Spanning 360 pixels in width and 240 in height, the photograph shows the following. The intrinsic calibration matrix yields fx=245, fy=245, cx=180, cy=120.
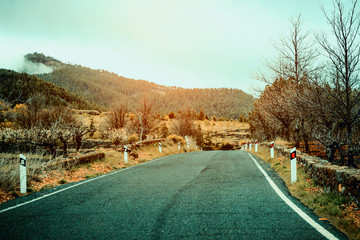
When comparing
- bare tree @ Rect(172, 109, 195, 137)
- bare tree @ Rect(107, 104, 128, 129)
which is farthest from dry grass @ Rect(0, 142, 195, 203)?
bare tree @ Rect(172, 109, 195, 137)

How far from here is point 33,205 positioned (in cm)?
489

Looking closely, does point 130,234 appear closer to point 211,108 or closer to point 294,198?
point 294,198

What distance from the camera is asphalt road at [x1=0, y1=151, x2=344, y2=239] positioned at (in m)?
3.30

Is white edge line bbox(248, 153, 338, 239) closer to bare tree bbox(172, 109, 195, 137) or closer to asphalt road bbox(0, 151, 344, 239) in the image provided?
Result: asphalt road bbox(0, 151, 344, 239)

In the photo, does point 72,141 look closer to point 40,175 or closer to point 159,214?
point 40,175

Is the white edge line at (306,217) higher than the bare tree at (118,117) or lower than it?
lower

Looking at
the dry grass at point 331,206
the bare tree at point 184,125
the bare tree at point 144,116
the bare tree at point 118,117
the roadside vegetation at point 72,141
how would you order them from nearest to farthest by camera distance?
the dry grass at point 331,206 → the roadside vegetation at point 72,141 → the bare tree at point 118,117 → the bare tree at point 144,116 → the bare tree at point 184,125

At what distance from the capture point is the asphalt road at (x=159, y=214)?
330 centimetres

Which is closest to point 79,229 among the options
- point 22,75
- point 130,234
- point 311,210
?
point 130,234

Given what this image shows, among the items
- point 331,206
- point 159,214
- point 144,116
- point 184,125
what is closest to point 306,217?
point 331,206

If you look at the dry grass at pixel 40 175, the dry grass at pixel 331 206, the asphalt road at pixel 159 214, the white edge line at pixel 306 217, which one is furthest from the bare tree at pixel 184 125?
the white edge line at pixel 306 217

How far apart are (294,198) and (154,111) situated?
87.2 ft

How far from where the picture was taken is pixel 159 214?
162 inches

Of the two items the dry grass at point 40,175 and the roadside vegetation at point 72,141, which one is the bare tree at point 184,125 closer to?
the roadside vegetation at point 72,141
